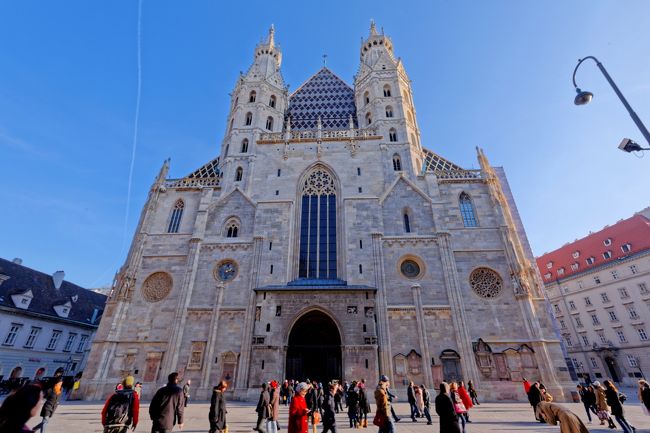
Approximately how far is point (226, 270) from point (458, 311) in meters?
14.8

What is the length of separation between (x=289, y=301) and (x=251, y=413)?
7110 mm

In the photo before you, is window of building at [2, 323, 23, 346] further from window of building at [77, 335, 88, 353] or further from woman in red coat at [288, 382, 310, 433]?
woman in red coat at [288, 382, 310, 433]

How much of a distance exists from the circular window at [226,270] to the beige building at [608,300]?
100 feet

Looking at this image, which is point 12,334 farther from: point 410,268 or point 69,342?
point 410,268

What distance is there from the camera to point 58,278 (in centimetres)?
3009

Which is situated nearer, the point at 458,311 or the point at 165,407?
the point at 165,407

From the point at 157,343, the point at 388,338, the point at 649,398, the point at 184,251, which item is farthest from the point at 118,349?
the point at 649,398

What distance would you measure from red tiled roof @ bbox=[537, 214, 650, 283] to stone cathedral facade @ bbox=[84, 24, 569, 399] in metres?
17.2

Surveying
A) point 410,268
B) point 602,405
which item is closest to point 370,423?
point 602,405

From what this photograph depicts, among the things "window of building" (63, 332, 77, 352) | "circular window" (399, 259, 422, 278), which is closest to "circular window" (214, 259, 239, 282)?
"circular window" (399, 259, 422, 278)

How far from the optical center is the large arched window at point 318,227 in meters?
21.5

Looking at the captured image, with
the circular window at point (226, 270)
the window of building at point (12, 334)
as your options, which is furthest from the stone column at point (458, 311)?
the window of building at point (12, 334)

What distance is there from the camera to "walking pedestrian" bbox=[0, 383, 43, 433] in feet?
8.25

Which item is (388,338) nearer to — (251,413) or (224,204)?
(251,413)
